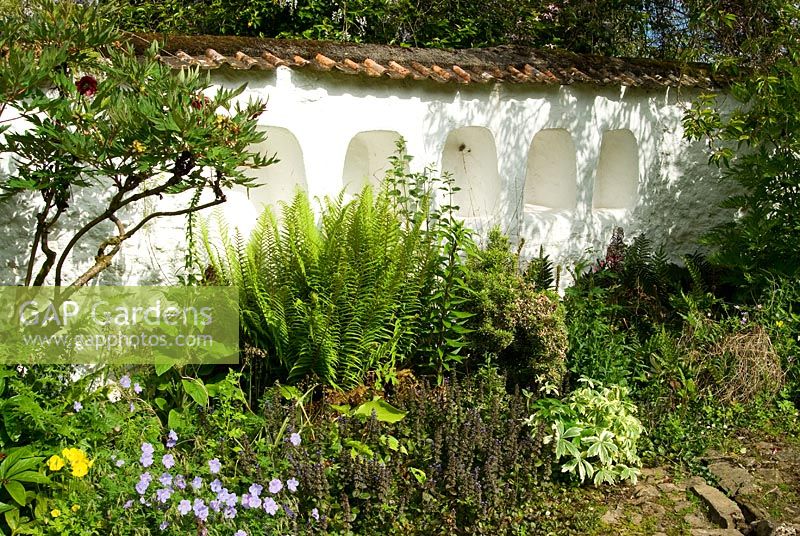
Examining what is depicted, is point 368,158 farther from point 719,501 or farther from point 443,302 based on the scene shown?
point 719,501

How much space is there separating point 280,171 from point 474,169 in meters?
1.65

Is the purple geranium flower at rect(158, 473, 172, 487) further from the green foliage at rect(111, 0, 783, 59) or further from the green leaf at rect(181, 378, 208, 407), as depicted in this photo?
the green foliage at rect(111, 0, 783, 59)

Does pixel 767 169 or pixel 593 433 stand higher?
pixel 767 169

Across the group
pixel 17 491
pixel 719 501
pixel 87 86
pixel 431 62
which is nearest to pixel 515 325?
pixel 719 501

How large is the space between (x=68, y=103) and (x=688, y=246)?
5.96 metres

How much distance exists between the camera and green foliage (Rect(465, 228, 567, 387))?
17.1 feet

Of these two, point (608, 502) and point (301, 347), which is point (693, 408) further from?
point (301, 347)

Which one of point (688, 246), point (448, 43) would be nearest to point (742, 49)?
point (688, 246)

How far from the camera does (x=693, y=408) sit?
18.5ft

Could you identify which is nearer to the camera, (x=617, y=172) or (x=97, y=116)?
(x=97, y=116)

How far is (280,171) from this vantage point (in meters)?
6.36

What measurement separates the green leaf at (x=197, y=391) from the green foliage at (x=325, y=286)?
1.89 feet

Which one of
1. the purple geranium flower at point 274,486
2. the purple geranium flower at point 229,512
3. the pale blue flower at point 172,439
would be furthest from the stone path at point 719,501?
the pale blue flower at point 172,439

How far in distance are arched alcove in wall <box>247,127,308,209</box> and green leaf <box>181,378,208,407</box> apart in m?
1.74
